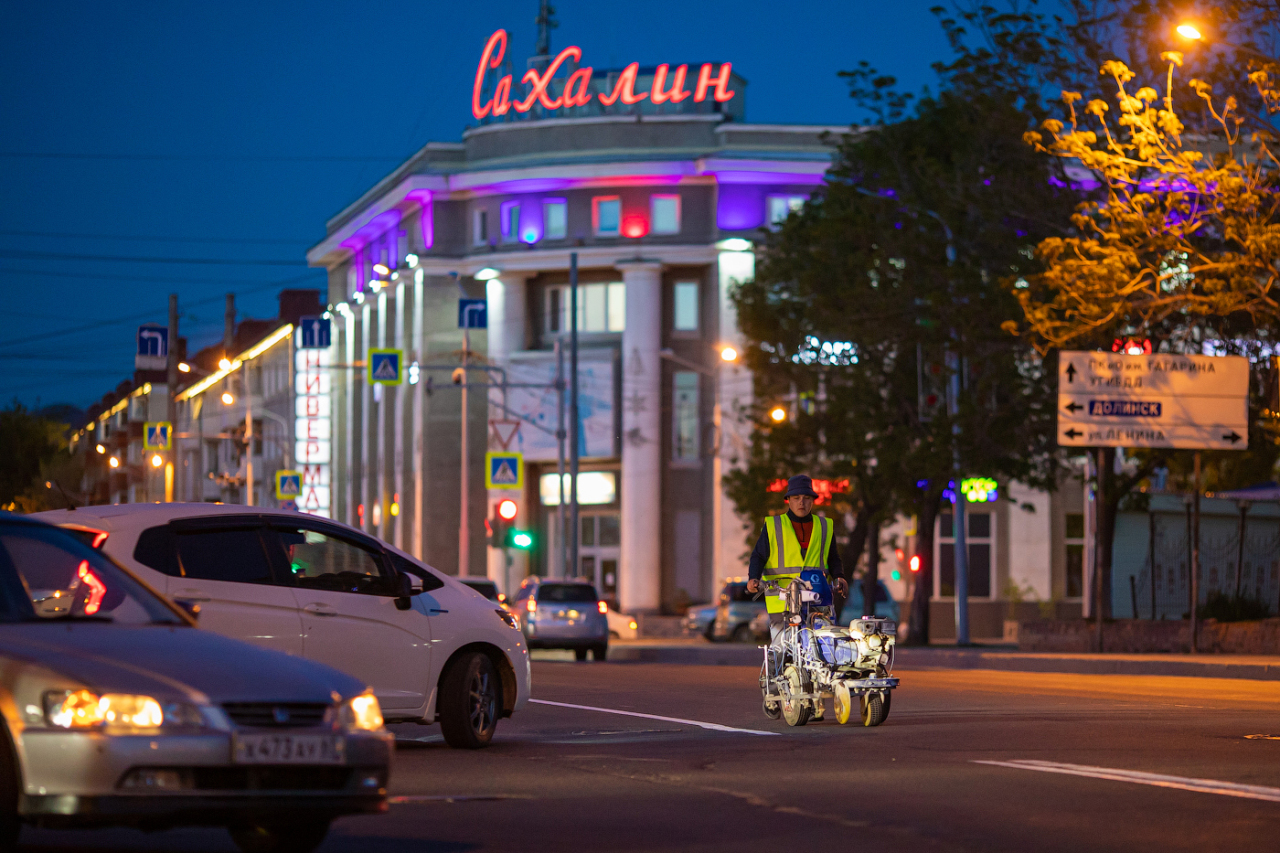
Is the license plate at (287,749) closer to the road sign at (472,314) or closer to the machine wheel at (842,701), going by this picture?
the machine wheel at (842,701)

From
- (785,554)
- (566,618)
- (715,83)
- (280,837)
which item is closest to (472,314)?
(715,83)

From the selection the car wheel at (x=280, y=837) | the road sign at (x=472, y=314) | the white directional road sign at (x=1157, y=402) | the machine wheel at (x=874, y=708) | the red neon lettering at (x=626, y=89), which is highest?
the red neon lettering at (x=626, y=89)

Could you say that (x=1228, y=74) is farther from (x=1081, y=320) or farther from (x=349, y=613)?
(x=349, y=613)

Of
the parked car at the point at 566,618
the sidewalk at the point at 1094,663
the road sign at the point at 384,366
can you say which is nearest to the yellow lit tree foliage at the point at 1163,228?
the sidewalk at the point at 1094,663

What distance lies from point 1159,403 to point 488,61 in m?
45.3

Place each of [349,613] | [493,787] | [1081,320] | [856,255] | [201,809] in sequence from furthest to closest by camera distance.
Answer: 1. [856,255]
2. [1081,320]
3. [349,613]
4. [493,787]
5. [201,809]

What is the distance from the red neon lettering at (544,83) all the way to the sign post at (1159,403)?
41837mm

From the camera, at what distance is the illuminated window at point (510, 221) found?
2869 inches

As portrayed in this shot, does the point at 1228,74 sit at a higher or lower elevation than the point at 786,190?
lower

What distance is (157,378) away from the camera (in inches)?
5192

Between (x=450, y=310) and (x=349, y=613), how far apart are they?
6235cm

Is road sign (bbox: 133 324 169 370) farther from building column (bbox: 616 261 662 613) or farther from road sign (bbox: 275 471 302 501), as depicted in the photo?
building column (bbox: 616 261 662 613)

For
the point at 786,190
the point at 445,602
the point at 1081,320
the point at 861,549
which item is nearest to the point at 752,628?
the point at 861,549

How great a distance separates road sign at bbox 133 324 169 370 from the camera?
4938cm
